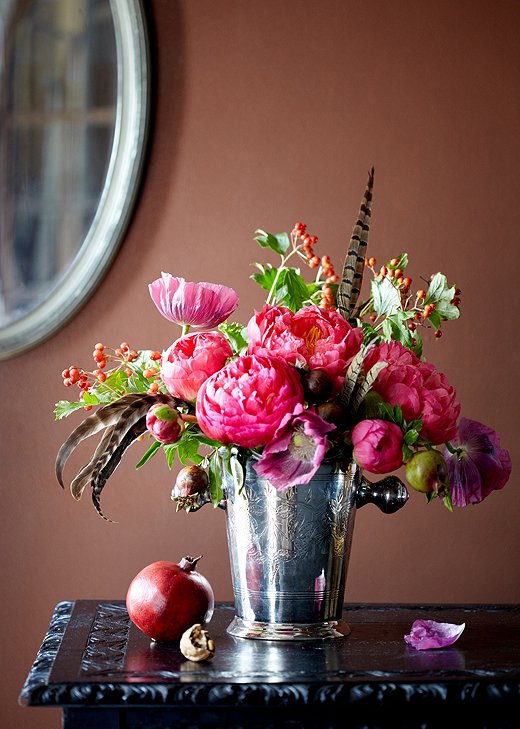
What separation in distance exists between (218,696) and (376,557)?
2.45 feet

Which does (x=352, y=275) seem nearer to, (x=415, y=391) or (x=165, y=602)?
(x=415, y=391)

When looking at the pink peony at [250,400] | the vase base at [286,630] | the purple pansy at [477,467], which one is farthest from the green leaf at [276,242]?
the vase base at [286,630]

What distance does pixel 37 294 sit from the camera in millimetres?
1562

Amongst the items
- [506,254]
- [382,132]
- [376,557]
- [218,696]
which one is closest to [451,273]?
[506,254]

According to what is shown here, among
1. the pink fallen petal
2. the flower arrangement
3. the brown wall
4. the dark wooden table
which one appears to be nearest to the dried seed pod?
the dark wooden table

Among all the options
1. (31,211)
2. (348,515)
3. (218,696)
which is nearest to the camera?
(218,696)

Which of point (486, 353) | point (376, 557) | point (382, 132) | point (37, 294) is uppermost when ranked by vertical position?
point (382, 132)

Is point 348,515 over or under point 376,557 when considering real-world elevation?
over

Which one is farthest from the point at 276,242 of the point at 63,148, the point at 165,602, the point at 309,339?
the point at 63,148

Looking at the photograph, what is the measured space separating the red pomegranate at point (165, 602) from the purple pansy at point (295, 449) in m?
0.17

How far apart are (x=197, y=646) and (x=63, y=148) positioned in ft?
3.15

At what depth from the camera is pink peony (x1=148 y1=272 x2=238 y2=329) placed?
103 centimetres

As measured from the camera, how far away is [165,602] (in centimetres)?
101

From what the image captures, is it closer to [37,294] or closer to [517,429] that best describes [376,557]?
[517,429]
